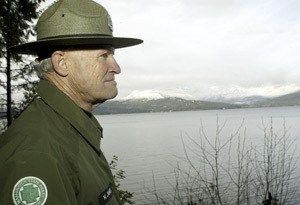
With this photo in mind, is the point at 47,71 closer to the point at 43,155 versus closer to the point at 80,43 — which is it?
the point at 80,43

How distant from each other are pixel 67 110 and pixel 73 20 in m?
0.62

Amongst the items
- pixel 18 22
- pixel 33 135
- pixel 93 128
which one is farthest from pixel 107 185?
pixel 18 22

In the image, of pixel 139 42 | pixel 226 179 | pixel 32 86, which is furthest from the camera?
pixel 226 179

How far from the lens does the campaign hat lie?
2320mm

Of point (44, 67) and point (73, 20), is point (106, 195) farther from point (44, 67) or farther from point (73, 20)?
point (73, 20)

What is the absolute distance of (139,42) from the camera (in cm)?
325

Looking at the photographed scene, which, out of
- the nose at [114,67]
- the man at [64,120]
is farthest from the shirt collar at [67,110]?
the nose at [114,67]

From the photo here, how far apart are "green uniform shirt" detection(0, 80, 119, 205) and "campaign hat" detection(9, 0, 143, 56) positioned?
30 centimetres

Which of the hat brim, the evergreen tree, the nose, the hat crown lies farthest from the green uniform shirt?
the evergreen tree

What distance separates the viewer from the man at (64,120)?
1.55m

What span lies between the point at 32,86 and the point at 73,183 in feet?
53.1

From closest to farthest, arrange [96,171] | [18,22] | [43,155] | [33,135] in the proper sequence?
[43,155]
[33,135]
[96,171]
[18,22]

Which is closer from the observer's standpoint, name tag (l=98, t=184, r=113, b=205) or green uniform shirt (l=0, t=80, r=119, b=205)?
green uniform shirt (l=0, t=80, r=119, b=205)

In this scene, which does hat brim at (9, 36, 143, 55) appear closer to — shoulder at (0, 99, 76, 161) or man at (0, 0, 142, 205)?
man at (0, 0, 142, 205)
